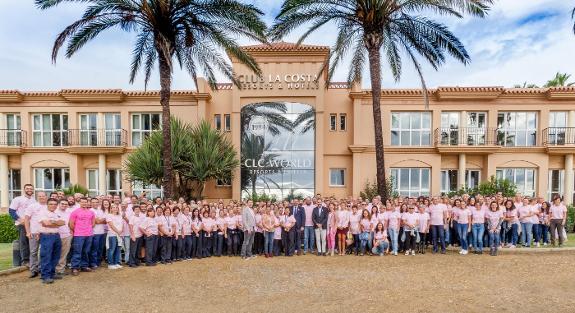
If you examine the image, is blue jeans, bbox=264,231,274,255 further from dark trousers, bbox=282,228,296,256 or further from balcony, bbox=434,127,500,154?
balcony, bbox=434,127,500,154

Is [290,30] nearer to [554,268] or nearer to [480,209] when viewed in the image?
[480,209]

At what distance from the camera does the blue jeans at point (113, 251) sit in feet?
30.6

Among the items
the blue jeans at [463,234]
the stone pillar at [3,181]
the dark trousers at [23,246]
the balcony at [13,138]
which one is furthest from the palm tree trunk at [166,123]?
the stone pillar at [3,181]

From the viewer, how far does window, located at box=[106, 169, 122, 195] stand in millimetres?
21469

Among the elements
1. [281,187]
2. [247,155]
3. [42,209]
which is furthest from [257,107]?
[42,209]

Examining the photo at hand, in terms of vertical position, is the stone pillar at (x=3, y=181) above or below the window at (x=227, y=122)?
below

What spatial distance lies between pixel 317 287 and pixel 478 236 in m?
6.20

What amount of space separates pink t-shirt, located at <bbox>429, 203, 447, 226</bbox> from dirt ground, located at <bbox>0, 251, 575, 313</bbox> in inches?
50.5

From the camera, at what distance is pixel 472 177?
2089 centimetres

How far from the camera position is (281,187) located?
796 inches

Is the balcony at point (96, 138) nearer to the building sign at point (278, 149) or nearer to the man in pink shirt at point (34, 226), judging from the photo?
the building sign at point (278, 149)

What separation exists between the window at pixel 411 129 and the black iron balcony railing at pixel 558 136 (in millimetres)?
6656

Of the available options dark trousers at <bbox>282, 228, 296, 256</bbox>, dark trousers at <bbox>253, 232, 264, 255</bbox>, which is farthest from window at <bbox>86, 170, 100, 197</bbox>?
dark trousers at <bbox>282, 228, 296, 256</bbox>

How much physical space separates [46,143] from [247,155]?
13042 millimetres
